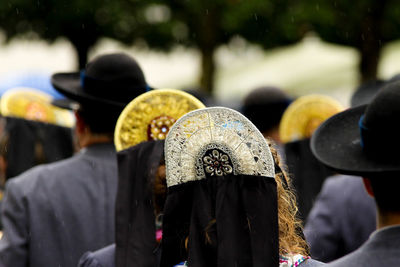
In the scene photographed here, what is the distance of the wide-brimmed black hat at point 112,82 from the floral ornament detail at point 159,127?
33.1 inches

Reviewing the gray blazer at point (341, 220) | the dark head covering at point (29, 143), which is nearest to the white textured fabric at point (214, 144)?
the gray blazer at point (341, 220)

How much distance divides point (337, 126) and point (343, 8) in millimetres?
16115

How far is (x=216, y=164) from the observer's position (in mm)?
2201

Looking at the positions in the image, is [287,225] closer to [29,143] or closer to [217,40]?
[29,143]

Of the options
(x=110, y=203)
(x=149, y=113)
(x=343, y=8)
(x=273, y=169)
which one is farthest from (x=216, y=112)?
(x=343, y=8)

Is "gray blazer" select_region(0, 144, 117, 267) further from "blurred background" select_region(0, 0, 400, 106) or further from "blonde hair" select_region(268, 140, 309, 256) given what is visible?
"blurred background" select_region(0, 0, 400, 106)

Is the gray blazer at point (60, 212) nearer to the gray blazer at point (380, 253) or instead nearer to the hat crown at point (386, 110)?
the gray blazer at point (380, 253)

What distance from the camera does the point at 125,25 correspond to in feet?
70.2

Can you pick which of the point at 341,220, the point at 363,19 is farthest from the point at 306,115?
the point at 363,19

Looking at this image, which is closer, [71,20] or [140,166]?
[140,166]

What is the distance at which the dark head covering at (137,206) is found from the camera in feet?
8.41

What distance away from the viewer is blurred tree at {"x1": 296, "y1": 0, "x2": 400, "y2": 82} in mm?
15505

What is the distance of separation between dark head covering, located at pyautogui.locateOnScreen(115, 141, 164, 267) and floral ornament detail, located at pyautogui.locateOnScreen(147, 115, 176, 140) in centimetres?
19

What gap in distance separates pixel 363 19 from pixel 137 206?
1539cm
